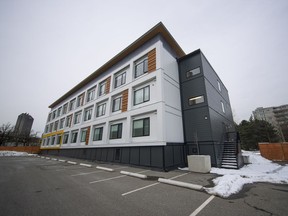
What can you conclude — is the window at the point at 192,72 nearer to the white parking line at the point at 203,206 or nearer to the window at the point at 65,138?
the white parking line at the point at 203,206

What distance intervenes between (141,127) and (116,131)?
4427mm

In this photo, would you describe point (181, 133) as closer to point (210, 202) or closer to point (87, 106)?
point (210, 202)

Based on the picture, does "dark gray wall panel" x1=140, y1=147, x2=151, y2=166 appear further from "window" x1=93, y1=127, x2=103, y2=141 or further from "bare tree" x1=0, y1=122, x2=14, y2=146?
"bare tree" x1=0, y1=122, x2=14, y2=146

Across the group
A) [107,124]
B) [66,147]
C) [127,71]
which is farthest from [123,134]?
[66,147]

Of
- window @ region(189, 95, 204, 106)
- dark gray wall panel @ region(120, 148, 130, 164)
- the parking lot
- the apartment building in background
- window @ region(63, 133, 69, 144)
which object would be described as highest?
the apartment building in background

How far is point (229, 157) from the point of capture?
12.7 meters

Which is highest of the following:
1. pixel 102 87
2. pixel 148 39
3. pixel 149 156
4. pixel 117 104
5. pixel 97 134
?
pixel 148 39

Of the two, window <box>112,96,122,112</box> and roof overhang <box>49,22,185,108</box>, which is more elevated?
roof overhang <box>49,22,185,108</box>

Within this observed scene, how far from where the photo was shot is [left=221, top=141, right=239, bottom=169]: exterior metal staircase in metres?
11.6

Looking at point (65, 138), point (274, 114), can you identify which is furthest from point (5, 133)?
point (274, 114)

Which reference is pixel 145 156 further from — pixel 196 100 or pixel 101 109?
pixel 101 109

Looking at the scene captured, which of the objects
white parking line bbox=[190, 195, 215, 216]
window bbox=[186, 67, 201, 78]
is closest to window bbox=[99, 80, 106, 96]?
window bbox=[186, 67, 201, 78]

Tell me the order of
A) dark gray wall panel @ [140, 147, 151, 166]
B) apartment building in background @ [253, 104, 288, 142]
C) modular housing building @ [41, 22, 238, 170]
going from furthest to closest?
apartment building in background @ [253, 104, 288, 142], modular housing building @ [41, 22, 238, 170], dark gray wall panel @ [140, 147, 151, 166]

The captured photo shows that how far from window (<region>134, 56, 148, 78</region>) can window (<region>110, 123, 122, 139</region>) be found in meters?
7.08
